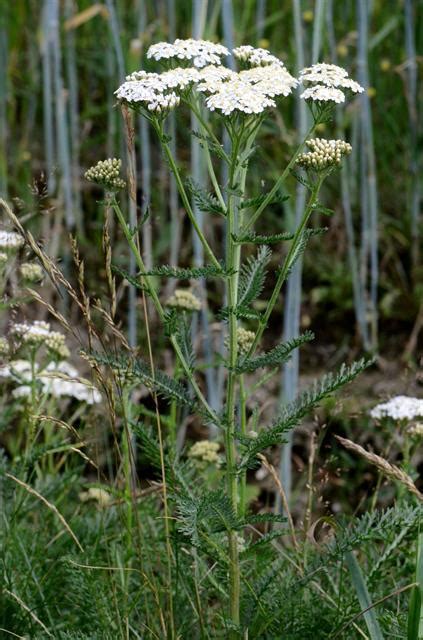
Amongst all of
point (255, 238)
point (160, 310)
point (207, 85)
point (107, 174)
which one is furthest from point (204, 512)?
point (207, 85)

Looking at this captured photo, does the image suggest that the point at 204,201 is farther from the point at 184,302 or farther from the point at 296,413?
the point at 184,302

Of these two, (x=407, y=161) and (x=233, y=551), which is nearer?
(x=233, y=551)

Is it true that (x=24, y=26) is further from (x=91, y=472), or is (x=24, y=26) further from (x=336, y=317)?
(x=91, y=472)

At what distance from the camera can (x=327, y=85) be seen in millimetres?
1489

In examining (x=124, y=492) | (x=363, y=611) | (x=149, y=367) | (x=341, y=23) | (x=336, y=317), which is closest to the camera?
(x=363, y=611)

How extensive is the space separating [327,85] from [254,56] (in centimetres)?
17

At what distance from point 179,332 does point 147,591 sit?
2.03 feet

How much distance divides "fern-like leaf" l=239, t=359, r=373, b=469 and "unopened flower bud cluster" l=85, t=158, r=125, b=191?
0.45m

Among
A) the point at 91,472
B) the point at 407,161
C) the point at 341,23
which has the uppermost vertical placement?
the point at 341,23

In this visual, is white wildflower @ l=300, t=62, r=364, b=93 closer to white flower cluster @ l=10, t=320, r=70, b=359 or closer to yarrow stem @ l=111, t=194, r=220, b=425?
yarrow stem @ l=111, t=194, r=220, b=425

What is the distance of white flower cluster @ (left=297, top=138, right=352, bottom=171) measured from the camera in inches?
57.7

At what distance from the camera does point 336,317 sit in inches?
148

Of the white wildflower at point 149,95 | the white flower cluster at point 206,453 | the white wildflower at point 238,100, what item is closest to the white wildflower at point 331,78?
the white wildflower at point 238,100

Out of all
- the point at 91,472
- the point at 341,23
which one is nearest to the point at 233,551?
the point at 91,472
